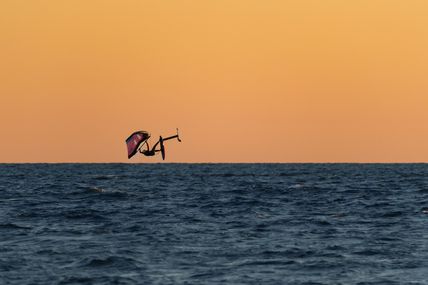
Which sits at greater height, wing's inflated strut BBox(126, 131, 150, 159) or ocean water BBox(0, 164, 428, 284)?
wing's inflated strut BBox(126, 131, 150, 159)

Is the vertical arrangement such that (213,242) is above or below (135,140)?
below

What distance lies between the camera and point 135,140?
64.1 meters

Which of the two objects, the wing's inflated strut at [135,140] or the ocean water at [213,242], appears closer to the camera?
the ocean water at [213,242]

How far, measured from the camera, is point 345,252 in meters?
37.2

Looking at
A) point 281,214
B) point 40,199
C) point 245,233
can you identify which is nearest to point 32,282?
point 245,233

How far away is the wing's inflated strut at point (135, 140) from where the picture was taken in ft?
208

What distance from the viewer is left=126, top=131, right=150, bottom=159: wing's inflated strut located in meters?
63.4

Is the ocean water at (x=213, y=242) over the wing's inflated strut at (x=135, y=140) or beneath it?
beneath

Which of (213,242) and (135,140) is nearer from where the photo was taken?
(213,242)

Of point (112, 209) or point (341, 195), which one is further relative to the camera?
point (341, 195)

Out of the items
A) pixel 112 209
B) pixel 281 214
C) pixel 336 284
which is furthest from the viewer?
pixel 112 209

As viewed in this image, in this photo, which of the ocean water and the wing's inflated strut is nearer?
the ocean water

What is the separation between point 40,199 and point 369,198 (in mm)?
26856

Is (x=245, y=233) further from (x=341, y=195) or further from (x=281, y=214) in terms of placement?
(x=341, y=195)
